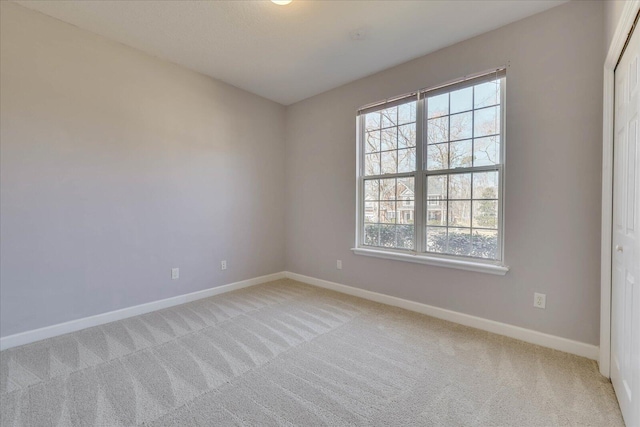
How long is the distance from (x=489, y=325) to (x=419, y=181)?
1.53m

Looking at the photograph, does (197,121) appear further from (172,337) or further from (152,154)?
(172,337)

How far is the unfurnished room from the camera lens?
166cm

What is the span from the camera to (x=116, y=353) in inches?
84.4

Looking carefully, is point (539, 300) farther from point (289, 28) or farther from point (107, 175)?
point (107, 175)

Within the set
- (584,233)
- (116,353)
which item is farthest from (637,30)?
(116,353)

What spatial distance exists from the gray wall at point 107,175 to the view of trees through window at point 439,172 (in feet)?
6.02

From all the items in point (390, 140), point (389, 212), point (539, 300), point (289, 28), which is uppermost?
point (289, 28)

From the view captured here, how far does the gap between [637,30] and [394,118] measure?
80.1 inches

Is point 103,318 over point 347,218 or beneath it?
beneath

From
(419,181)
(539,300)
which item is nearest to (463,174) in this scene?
(419,181)

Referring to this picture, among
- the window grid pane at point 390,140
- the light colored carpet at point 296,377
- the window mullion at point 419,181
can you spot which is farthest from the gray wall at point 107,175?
the window mullion at point 419,181

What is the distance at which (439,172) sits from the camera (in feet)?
9.45

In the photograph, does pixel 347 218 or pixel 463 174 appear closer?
pixel 463 174

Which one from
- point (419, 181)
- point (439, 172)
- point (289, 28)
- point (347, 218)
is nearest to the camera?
point (289, 28)
